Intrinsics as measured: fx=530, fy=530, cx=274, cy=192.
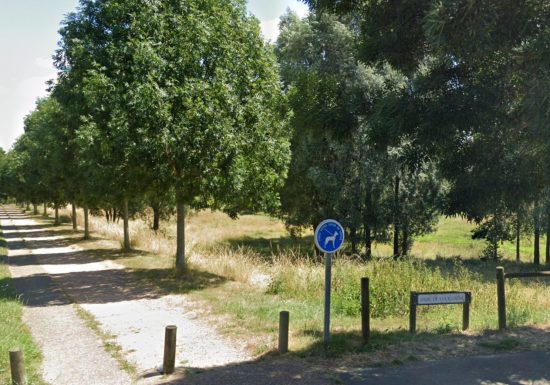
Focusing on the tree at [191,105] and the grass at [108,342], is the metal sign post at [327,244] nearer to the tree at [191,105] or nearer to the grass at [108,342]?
the grass at [108,342]

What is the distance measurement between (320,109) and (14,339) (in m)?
6.74

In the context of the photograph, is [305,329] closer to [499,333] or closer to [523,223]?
[499,333]

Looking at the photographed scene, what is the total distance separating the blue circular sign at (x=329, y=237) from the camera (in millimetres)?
Answer: 7945

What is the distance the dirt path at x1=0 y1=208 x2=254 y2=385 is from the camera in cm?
766

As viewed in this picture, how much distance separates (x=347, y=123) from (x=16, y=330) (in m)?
7.15

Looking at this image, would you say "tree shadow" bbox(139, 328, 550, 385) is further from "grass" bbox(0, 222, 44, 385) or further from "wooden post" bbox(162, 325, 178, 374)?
"grass" bbox(0, 222, 44, 385)

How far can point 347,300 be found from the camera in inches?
436

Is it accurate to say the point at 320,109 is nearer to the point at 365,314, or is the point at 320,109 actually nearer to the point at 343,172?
the point at 365,314

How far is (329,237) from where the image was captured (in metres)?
7.99

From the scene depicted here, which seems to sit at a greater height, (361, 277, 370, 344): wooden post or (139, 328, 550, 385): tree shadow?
(361, 277, 370, 344): wooden post

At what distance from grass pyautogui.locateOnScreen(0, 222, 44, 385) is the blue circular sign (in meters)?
4.26

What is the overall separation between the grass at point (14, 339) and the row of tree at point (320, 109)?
15.4 feet

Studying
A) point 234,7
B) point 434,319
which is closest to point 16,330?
point 434,319

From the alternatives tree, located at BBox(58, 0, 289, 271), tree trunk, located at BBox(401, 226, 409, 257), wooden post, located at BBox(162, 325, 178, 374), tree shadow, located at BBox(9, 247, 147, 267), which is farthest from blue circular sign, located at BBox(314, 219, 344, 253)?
tree trunk, located at BBox(401, 226, 409, 257)
